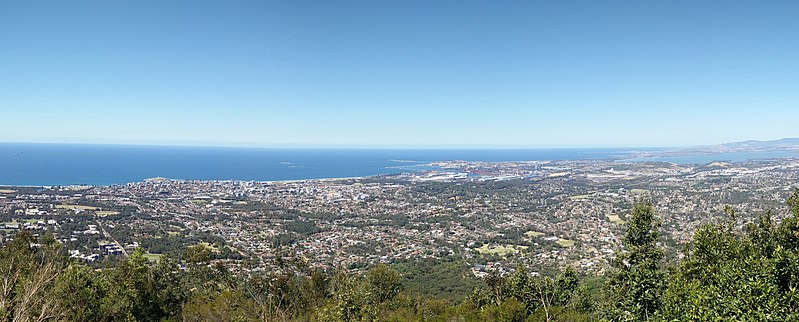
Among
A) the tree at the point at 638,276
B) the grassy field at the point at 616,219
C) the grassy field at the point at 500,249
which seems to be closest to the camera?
the tree at the point at 638,276

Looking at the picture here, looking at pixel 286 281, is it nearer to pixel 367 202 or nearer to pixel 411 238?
pixel 411 238

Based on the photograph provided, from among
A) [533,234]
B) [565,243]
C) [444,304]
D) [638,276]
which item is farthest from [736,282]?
[533,234]

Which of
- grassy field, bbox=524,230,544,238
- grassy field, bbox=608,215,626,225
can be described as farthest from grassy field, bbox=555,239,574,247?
grassy field, bbox=608,215,626,225

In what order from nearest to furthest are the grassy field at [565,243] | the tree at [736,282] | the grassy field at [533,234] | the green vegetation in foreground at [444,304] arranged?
the tree at [736,282], the green vegetation in foreground at [444,304], the grassy field at [565,243], the grassy field at [533,234]

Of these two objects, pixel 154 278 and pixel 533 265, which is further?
pixel 533 265

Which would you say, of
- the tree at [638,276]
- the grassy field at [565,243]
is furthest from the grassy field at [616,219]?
the tree at [638,276]

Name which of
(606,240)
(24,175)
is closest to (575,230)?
(606,240)

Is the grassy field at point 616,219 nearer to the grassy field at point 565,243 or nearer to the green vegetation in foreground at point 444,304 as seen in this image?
the grassy field at point 565,243

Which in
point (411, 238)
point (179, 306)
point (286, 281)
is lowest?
point (411, 238)
